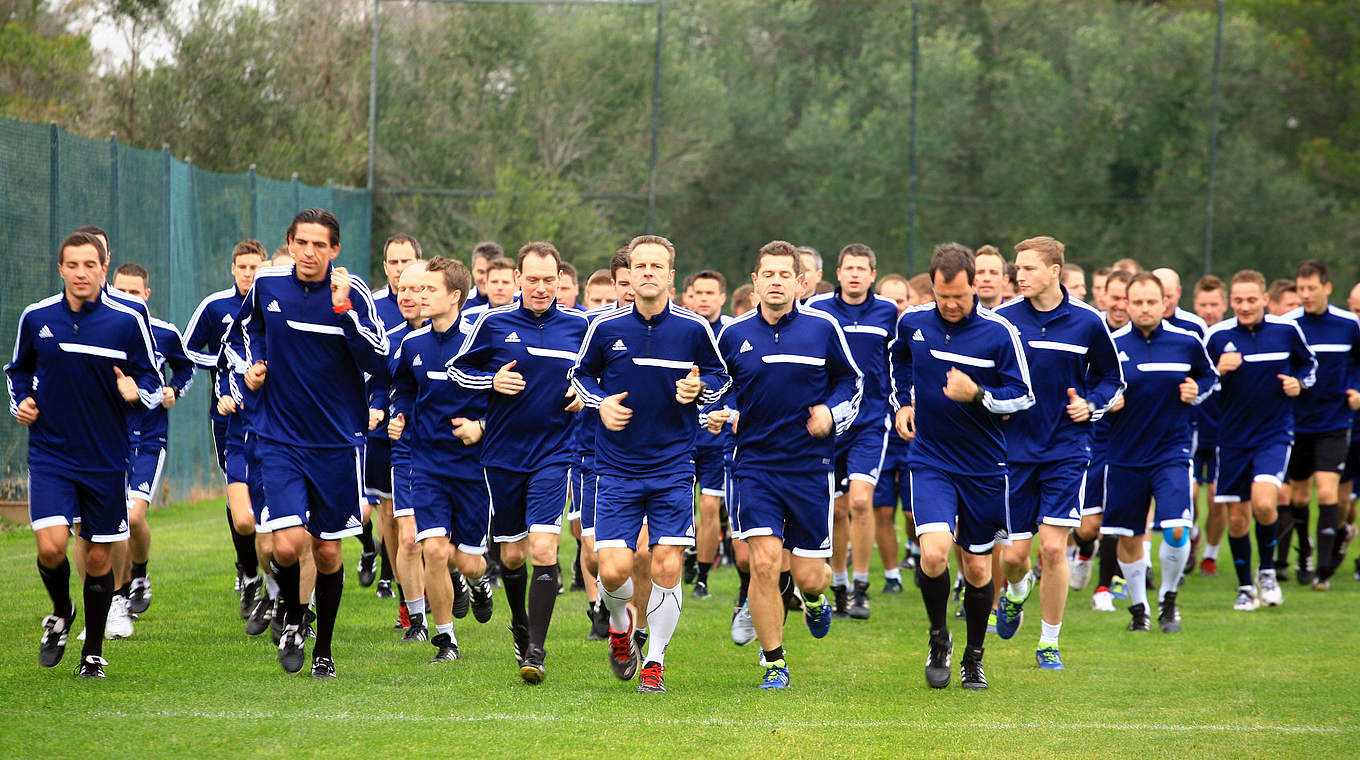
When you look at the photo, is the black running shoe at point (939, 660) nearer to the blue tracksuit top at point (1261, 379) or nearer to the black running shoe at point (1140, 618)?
the black running shoe at point (1140, 618)

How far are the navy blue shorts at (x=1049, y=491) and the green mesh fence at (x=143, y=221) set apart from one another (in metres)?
8.85

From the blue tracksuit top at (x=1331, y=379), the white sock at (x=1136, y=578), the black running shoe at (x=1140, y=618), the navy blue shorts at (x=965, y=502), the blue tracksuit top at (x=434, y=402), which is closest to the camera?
the navy blue shorts at (x=965, y=502)

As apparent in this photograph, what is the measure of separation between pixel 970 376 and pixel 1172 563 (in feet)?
10.7

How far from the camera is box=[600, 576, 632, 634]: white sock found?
7125 millimetres

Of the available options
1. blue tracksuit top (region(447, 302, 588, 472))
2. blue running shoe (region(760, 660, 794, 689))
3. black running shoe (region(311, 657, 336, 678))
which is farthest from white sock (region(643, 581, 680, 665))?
black running shoe (region(311, 657, 336, 678))

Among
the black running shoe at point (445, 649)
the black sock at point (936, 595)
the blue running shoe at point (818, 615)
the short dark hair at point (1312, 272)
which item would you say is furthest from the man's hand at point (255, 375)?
the short dark hair at point (1312, 272)

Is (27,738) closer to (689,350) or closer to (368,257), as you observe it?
Result: (689,350)

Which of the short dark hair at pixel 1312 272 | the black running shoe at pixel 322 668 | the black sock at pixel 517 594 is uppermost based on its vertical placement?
the short dark hair at pixel 1312 272

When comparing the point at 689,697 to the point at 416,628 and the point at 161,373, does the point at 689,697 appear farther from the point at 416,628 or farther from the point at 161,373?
the point at 161,373

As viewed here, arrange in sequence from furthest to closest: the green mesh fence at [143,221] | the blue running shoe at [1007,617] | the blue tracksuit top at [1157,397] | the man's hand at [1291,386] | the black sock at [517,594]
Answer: the green mesh fence at [143,221] → the man's hand at [1291,386] → the blue tracksuit top at [1157,397] → the blue running shoe at [1007,617] → the black sock at [517,594]

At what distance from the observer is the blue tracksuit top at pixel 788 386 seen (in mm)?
7102

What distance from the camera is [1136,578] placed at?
30.8 ft

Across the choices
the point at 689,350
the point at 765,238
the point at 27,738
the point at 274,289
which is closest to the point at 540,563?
the point at 689,350

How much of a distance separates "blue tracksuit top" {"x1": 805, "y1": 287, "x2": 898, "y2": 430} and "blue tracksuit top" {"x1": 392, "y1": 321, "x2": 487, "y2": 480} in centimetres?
303
